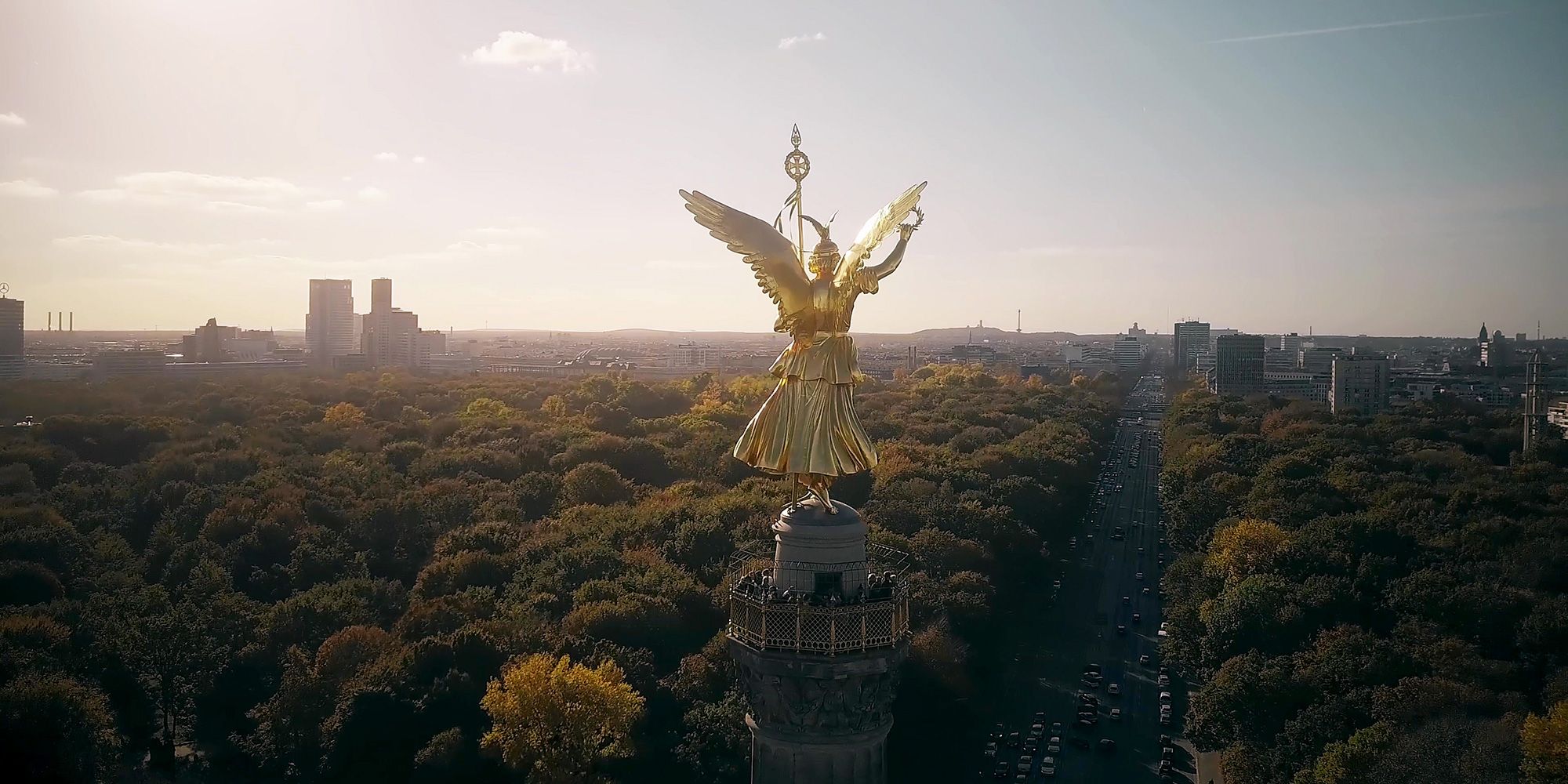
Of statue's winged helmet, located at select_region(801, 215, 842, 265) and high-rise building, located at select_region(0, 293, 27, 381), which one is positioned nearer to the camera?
statue's winged helmet, located at select_region(801, 215, 842, 265)

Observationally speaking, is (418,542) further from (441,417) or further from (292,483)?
(441,417)

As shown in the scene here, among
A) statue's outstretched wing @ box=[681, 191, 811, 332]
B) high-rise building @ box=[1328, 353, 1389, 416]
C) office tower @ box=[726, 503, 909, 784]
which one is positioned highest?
statue's outstretched wing @ box=[681, 191, 811, 332]

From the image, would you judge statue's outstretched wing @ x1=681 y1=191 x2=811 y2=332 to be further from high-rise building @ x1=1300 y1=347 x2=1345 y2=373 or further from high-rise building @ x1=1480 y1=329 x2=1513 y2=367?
high-rise building @ x1=1300 y1=347 x2=1345 y2=373

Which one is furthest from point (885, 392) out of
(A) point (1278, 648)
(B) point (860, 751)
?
(B) point (860, 751)

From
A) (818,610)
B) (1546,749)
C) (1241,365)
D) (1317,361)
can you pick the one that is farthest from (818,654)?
(1317,361)

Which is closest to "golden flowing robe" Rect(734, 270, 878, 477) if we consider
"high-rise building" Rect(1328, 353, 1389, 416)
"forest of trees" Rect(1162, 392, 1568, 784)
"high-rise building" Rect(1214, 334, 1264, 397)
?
"forest of trees" Rect(1162, 392, 1568, 784)

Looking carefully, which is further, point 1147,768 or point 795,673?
point 1147,768

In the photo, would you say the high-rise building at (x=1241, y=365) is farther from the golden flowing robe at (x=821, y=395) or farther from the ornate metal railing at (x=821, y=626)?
the ornate metal railing at (x=821, y=626)
